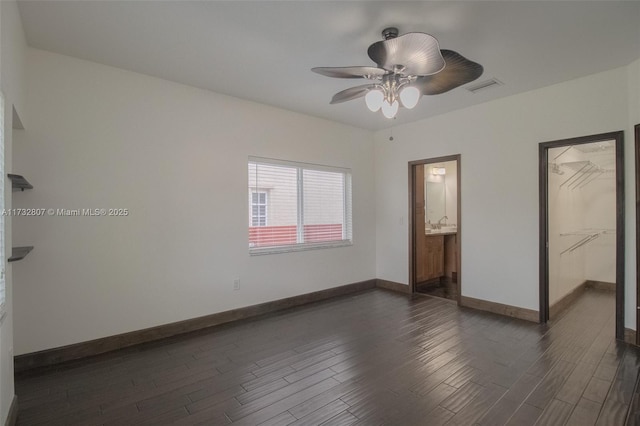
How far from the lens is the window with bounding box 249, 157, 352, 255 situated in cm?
421

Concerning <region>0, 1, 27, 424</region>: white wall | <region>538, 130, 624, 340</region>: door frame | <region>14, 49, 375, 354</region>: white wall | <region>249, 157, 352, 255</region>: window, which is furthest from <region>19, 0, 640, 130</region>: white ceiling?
<region>249, 157, 352, 255</region>: window

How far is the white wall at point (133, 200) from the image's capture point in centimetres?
279

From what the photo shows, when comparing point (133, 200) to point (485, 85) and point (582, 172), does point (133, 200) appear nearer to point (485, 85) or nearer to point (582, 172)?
point (485, 85)

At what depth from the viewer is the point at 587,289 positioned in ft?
17.2

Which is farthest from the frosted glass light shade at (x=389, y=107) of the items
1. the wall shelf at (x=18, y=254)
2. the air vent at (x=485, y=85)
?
the wall shelf at (x=18, y=254)

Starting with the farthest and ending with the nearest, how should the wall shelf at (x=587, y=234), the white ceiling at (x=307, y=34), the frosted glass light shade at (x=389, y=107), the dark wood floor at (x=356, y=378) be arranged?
the wall shelf at (x=587, y=234) → the frosted glass light shade at (x=389, y=107) → the white ceiling at (x=307, y=34) → the dark wood floor at (x=356, y=378)

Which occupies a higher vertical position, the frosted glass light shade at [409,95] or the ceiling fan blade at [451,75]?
the ceiling fan blade at [451,75]

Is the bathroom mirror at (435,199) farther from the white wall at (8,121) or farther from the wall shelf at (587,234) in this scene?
the white wall at (8,121)

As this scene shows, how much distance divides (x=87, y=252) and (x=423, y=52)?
132 inches

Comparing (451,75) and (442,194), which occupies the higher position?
(451,75)

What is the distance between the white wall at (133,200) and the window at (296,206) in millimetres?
163

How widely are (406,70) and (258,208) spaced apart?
8.61 ft

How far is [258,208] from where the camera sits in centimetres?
420

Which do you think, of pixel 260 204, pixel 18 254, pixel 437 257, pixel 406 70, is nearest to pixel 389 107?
pixel 406 70
